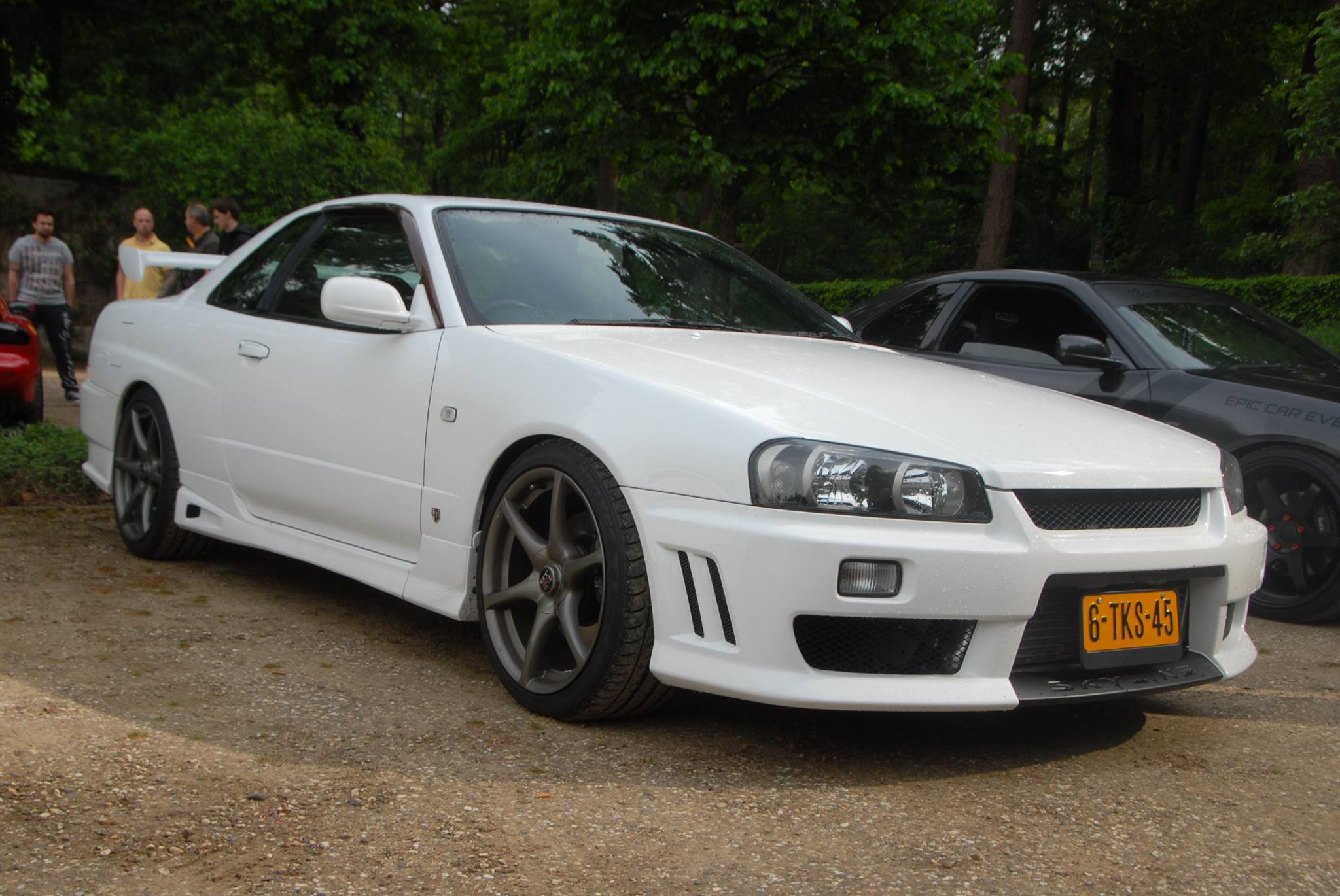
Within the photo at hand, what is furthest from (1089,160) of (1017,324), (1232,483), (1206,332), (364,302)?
(364,302)

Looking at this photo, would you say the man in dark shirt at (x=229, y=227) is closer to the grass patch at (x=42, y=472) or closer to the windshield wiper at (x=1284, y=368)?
the grass patch at (x=42, y=472)

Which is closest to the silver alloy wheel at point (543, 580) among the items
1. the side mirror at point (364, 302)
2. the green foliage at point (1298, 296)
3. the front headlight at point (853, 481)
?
the front headlight at point (853, 481)

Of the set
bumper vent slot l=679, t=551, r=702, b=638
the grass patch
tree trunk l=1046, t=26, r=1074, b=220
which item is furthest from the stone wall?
tree trunk l=1046, t=26, r=1074, b=220

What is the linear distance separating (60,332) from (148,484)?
23.6 feet

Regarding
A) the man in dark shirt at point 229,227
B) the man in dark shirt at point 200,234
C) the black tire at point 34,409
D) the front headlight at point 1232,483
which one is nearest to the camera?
the front headlight at point 1232,483

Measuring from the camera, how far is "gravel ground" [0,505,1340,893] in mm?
2482

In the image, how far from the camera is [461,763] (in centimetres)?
305

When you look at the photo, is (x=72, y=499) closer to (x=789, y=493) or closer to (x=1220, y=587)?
(x=789, y=493)

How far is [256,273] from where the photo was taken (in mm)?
5086

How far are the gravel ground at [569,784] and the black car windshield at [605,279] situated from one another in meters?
1.14

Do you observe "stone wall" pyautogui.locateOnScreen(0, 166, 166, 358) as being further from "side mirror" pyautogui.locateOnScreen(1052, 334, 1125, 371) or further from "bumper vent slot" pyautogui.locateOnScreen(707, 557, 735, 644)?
"bumper vent slot" pyautogui.locateOnScreen(707, 557, 735, 644)

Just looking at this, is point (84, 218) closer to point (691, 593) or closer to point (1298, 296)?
point (1298, 296)

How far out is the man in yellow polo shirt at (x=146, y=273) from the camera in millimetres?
9852

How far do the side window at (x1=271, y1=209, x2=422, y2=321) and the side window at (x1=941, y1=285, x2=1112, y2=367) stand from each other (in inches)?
116
